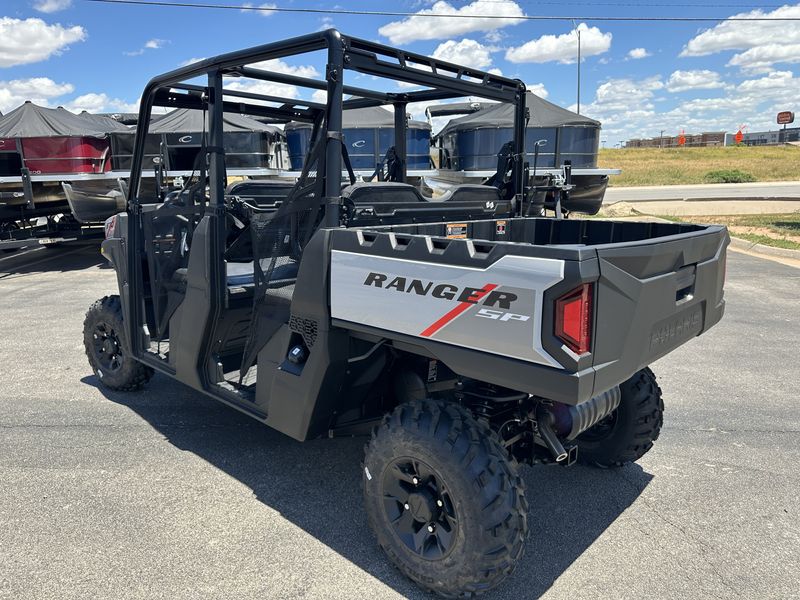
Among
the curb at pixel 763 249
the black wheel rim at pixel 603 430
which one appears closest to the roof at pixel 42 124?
the black wheel rim at pixel 603 430

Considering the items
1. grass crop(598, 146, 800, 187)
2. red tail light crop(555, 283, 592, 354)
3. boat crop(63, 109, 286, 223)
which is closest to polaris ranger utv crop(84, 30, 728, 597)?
red tail light crop(555, 283, 592, 354)

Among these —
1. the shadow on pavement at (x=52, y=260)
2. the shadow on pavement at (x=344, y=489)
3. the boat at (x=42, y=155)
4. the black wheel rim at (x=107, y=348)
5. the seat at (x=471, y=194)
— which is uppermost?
the boat at (x=42, y=155)

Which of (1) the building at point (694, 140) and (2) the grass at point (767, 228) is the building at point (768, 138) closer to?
(1) the building at point (694, 140)

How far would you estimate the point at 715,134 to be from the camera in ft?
261

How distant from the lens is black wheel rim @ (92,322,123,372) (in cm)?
478

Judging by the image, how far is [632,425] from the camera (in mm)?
3439

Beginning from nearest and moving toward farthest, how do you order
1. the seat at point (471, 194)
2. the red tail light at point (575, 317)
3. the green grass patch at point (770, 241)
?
the red tail light at point (575, 317) → the seat at point (471, 194) → the green grass patch at point (770, 241)

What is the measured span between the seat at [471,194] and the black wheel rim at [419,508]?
5.82 feet

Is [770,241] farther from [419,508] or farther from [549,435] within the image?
[419,508]

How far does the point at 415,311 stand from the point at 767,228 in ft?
48.4

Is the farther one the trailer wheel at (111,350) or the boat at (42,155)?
the boat at (42,155)

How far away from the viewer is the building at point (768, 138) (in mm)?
84188

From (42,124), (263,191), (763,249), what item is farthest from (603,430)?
(42,124)

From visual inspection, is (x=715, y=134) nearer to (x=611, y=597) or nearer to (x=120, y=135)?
(x=120, y=135)
